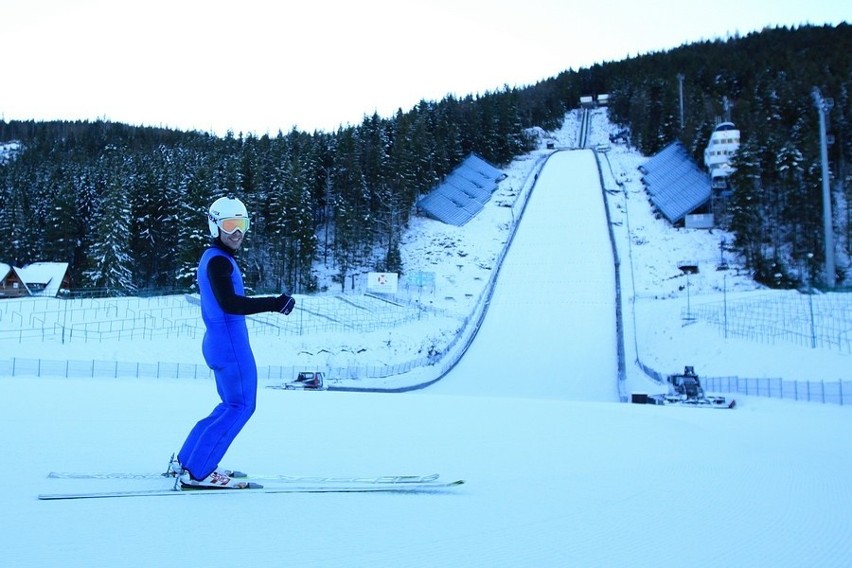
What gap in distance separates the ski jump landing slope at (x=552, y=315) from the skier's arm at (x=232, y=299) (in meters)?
24.1

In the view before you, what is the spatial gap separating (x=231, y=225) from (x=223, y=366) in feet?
3.43

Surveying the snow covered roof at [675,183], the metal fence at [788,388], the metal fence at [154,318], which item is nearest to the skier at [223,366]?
the metal fence at [788,388]

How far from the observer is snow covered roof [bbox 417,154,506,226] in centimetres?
6688

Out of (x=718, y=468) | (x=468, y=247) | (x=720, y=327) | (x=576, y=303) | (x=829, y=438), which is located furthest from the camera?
(x=468, y=247)

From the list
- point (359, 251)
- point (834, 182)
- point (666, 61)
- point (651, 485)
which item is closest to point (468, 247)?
point (359, 251)

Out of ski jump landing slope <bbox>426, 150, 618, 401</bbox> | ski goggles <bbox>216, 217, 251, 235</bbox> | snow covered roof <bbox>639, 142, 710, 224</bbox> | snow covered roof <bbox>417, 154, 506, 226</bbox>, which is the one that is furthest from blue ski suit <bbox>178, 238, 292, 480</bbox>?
snow covered roof <bbox>417, 154, 506, 226</bbox>

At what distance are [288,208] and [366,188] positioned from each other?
503 inches

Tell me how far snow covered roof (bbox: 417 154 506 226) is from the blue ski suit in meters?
60.6

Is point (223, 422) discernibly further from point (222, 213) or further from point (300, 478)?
point (222, 213)

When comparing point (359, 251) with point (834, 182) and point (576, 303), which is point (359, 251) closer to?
point (576, 303)

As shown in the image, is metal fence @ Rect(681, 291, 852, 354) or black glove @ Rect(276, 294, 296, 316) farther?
metal fence @ Rect(681, 291, 852, 354)

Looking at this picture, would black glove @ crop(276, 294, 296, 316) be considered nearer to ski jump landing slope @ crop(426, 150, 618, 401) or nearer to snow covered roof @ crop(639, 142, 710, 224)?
ski jump landing slope @ crop(426, 150, 618, 401)

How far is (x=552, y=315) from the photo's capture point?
139 ft

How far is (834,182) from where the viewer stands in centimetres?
6247
